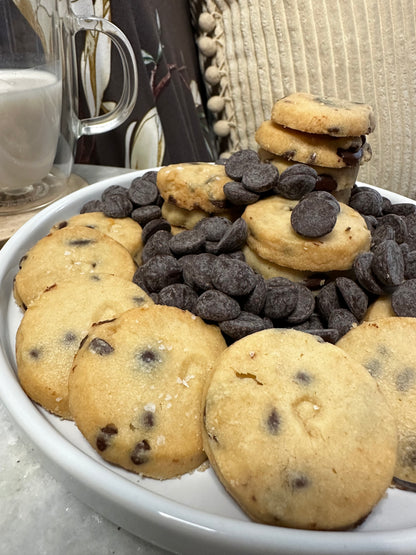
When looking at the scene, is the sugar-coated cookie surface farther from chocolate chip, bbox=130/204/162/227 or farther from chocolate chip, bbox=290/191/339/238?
chocolate chip, bbox=290/191/339/238

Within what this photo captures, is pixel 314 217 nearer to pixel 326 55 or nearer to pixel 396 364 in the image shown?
pixel 396 364

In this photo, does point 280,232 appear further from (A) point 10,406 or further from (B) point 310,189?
(A) point 10,406

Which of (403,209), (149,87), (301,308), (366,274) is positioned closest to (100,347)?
(301,308)

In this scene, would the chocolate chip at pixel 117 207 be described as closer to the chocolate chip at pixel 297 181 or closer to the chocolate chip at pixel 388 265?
the chocolate chip at pixel 297 181

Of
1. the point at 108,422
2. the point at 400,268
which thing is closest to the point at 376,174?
the point at 400,268

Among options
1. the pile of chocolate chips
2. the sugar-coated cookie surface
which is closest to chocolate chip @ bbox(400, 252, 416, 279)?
the pile of chocolate chips
